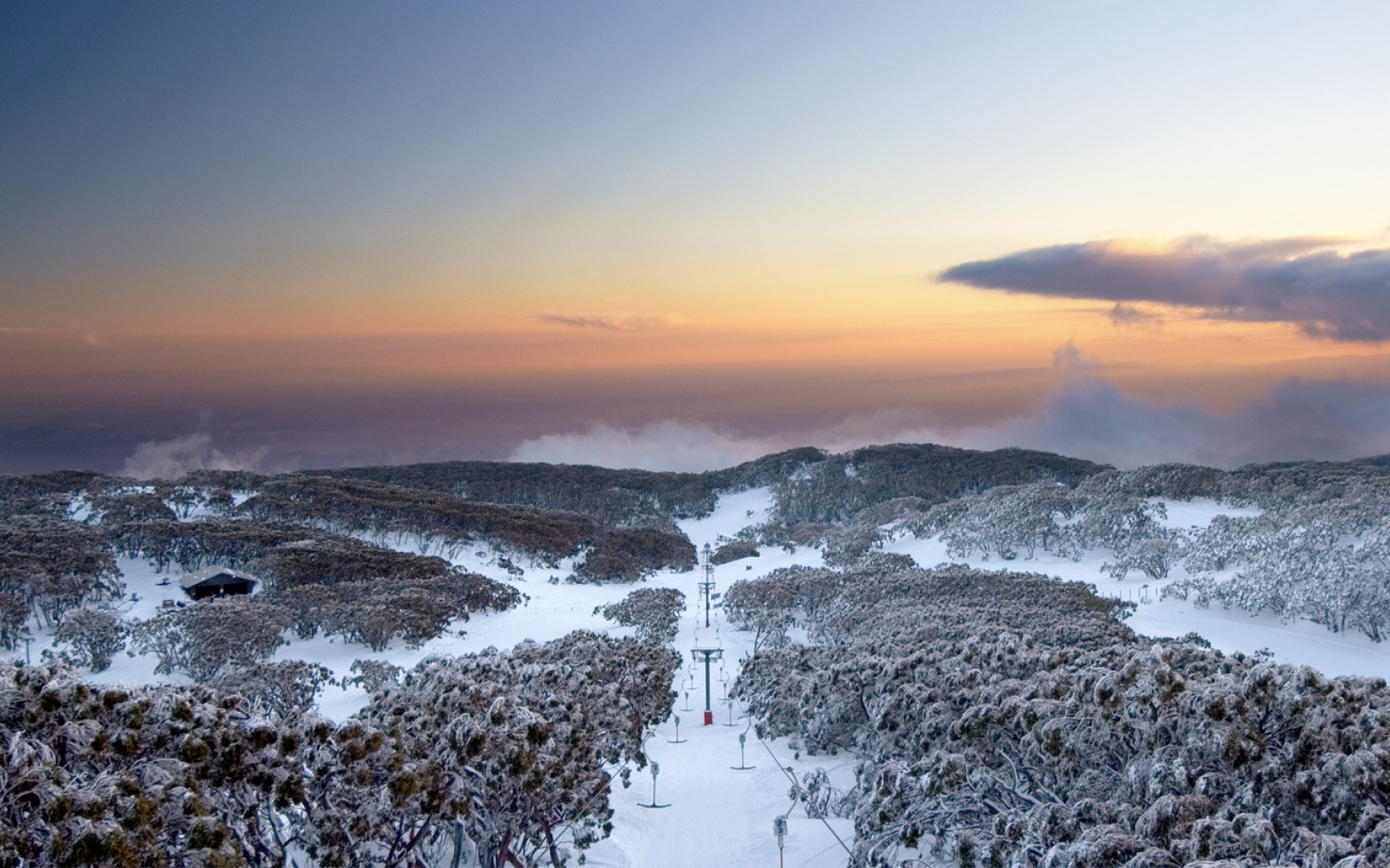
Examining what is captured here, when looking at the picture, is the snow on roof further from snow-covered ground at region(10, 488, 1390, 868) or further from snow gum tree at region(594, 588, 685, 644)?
snow gum tree at region(594, 588, 685, 644)

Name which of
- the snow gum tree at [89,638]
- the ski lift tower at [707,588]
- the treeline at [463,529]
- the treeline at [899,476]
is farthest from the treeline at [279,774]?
the treeline at [899,476]

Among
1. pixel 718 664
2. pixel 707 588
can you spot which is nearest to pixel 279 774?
pixel 718 664

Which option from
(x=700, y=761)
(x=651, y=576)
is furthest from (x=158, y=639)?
(x=651, y=576)

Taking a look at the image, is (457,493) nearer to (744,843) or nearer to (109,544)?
(109,544)

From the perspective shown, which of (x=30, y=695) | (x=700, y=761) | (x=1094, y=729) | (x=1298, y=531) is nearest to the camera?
(x=30, y=695)

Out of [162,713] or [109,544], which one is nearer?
[162,713]

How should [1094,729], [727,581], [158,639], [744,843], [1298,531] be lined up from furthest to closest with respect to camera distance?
[727,581] → [1298,531] → [158,639] → [744,843] → [1094,729]
